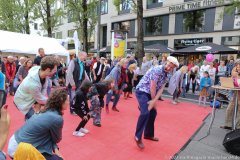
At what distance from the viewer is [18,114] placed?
6.42 meters

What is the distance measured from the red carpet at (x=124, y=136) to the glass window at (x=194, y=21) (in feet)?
53.3

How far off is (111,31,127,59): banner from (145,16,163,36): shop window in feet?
37.9

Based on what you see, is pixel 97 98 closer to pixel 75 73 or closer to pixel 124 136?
pixel 124 136

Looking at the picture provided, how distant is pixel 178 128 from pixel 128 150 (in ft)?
6.79

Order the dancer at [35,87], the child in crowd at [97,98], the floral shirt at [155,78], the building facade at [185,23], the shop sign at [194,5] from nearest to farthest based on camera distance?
the dancer at [35,87] → the floral shirt at [155,78] → the child in crowd at [97,98] → the building facade at [185,23] → the shop sign at [194,5]

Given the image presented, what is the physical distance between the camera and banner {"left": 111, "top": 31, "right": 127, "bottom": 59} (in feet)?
48.5

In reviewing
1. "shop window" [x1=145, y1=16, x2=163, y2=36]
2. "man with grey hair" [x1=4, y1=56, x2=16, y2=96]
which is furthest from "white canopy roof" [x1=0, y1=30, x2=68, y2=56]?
"shop window" [x1=145, y1=16, x2=163, y2=36]

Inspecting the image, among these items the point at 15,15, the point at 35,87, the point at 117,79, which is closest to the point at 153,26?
the point at 15,15

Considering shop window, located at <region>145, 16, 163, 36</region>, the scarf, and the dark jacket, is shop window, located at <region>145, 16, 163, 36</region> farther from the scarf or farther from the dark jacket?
the dark jacket

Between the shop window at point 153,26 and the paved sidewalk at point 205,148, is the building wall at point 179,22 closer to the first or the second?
the shop window at point 153,26

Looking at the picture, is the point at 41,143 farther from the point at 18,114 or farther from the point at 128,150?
the point at 18,114

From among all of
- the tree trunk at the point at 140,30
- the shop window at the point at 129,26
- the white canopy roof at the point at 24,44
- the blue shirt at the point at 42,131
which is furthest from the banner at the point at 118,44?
the shop window at the point at 129,26

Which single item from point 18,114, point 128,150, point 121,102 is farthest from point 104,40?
point 128,150

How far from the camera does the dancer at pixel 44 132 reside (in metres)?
2.53
